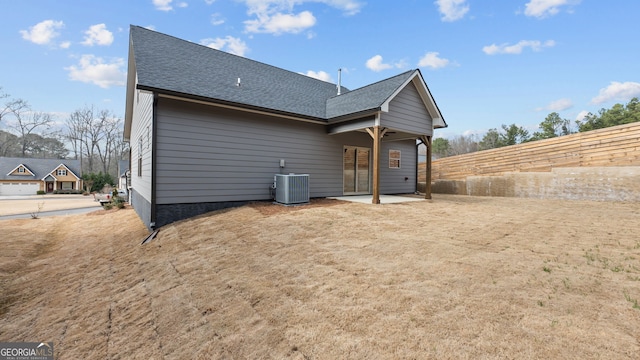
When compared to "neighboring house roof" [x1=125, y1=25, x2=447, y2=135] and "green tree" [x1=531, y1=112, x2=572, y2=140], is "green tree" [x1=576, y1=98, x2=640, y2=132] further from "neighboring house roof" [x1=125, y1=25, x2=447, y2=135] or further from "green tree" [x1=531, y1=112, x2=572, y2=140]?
"neighboring house roof" [x1=125, y1=25, x2=447, y2=135]

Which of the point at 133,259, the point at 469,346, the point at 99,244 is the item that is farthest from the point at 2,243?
the point at 469,346

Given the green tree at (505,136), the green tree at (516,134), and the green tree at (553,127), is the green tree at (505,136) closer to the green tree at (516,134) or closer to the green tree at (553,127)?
the green tree at (516,134)

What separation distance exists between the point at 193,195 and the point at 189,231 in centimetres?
157

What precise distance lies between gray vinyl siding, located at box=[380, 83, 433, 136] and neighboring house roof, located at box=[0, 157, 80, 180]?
46.2 metres

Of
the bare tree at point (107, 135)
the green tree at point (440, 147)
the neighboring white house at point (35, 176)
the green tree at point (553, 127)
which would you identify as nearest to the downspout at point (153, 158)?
the green tree at point (553, 127)

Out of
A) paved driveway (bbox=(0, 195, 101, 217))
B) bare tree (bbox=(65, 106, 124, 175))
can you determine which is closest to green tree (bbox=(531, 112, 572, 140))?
paved driveway (bbox=(0, 195, 101, 217))

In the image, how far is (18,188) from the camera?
108 feet

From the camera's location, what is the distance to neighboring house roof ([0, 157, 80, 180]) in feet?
108

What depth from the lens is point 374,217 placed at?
6.13m

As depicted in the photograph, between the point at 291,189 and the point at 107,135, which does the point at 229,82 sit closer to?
the point at 291,189

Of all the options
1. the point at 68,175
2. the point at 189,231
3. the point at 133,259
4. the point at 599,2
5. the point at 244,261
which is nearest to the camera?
the point at 244,261

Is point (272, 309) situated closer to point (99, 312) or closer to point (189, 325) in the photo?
point (189, 325)

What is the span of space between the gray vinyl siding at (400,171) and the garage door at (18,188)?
45.5 m

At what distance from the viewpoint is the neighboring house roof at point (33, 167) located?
3281cm
